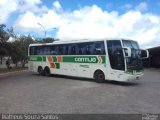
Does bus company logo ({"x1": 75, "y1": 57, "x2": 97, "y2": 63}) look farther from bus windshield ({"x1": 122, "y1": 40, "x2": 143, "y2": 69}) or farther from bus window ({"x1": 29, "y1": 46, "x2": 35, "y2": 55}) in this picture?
bus window ({"x1": 29, "y1": 46, "x2": 35, "y2": 55})

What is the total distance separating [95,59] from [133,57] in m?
3.14

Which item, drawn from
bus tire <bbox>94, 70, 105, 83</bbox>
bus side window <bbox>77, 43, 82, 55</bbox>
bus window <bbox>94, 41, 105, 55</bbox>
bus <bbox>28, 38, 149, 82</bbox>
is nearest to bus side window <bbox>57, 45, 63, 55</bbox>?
bus <bbox>28, 38, 149, 82</bbox>

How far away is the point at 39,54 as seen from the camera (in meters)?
28.9

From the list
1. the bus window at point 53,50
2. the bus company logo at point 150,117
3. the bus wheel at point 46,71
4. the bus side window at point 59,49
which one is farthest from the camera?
the bus wheel at point 46,71

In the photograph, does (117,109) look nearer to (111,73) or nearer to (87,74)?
(111,73)

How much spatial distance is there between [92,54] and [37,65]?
27.3 feet

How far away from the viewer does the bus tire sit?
22.0 metres

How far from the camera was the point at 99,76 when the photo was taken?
22203 millimetres

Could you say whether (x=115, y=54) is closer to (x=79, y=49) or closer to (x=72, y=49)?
(x=79, y=49)

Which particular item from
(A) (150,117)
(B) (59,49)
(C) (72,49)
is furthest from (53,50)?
(A) (150,117)

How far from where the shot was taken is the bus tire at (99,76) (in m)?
22.0

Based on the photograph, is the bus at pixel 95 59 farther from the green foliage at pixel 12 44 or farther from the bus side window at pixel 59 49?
the green foliage at pixel 12 44

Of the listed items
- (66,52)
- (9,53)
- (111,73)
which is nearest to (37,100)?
(111,73)

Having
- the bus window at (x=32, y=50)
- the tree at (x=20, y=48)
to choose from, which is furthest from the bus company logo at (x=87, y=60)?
the tree at (x=20, y=48)
